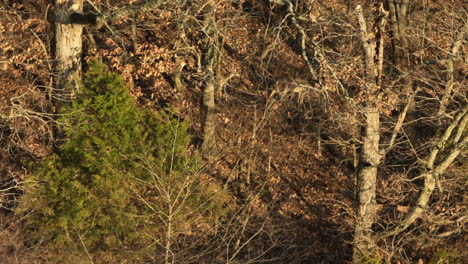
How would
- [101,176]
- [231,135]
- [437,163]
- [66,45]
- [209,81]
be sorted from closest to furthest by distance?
[101,176]
[437,163]
[66,45]
[209,81]
[231,135]

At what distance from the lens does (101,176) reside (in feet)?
49.9

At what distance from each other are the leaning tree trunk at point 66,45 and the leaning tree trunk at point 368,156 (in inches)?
271

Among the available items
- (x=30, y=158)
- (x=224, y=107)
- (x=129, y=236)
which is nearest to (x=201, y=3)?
(x=224, y=107)

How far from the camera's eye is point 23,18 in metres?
22.2

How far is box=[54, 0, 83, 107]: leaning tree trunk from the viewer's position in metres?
18.2

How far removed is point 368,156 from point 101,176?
6364 millimetres

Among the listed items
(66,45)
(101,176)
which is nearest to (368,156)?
(101,176)

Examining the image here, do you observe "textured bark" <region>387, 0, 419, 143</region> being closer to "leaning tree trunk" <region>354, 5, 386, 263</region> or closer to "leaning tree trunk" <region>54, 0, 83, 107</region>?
"leaning tree trunk" <region>354, 5, 386, 263</region>

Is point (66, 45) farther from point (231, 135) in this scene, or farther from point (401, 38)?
point (401, 38)

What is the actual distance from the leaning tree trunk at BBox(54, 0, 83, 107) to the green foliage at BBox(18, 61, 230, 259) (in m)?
2.67

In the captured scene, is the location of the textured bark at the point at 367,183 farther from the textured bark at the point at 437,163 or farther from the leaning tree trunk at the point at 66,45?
the leaning tree trunk at the point at 66,45

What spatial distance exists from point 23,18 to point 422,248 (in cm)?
1311

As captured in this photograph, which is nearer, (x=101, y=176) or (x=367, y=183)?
(x=101, y=176)

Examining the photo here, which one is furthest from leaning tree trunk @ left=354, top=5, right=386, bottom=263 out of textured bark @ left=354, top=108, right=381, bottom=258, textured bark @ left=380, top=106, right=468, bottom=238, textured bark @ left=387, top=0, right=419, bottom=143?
textured bark @ left=387, top=0, right=419, bottom=143
